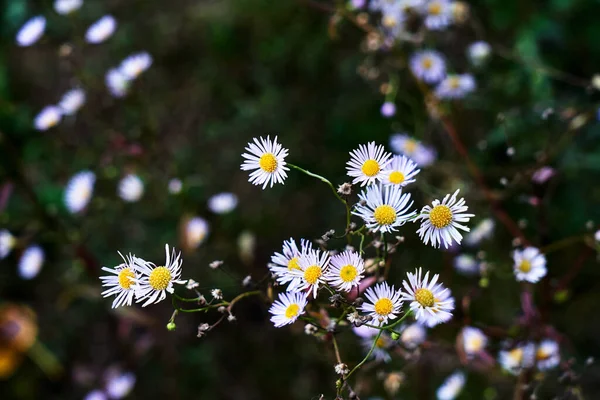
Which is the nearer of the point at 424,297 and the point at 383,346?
the point at 424,297

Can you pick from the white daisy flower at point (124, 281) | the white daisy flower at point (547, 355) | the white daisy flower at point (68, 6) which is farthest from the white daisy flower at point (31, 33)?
the white daisy flower at point (547, 355)

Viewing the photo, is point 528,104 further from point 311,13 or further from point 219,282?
point 219,282

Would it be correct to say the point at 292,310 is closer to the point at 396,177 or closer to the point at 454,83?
the point at 396,177

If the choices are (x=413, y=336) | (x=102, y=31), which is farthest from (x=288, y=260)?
(x=102, y=31)

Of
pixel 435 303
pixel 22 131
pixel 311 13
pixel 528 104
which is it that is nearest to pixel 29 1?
pixel 22 131

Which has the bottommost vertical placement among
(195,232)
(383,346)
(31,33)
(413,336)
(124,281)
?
(124,281)

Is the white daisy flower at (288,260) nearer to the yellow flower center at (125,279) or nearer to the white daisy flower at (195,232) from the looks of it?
the yellow flower center at (125,279)

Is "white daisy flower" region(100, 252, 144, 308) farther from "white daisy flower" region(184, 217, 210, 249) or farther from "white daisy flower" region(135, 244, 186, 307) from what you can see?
"white daisy flower" region(184, 217, 210, 249)
